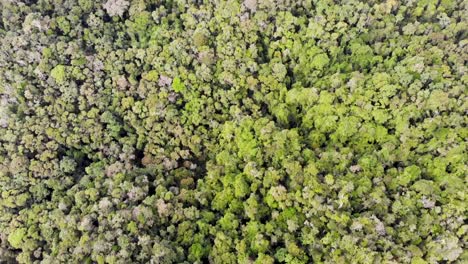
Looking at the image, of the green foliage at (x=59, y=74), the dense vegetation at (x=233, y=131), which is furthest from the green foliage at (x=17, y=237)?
the green foliage at (x=59, y=74)

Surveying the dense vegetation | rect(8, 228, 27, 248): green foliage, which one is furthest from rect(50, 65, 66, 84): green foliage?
rect(8, 228, 27, 248): green foliage

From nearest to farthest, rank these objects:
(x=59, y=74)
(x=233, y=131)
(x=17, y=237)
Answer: (x=17, y=237), (x=233, y=131), (x=59, y=74)

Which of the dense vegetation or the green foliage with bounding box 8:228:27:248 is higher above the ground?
the dense vegetation

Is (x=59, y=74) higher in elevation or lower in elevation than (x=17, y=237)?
higher

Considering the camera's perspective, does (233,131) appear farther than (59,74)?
No

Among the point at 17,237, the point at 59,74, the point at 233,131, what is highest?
the point at 59,74

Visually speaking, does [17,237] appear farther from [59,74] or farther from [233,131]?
[233,131]

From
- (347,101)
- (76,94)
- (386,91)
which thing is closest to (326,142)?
(347,101)

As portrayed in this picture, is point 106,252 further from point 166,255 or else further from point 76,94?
point 76,94

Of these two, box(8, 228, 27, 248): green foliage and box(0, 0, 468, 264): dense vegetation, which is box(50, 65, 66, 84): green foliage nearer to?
box(0, 0, 468, 264): dense vegetation

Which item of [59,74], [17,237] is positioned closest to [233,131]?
[59,74]
